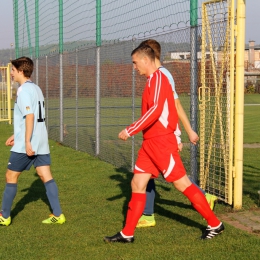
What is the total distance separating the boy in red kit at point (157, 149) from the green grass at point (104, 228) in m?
0.25

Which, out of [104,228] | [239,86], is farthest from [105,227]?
[239,86]

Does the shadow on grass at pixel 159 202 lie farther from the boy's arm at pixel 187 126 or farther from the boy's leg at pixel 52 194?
the boy's arm at pixel 187 126

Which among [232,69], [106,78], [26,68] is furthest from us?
[106,78]

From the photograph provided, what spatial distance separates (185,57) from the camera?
30.9 feet

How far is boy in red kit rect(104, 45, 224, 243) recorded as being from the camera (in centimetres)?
615

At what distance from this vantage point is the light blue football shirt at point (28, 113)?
7047 mm

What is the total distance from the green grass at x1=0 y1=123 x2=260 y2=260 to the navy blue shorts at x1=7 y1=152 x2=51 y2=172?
0.66 metres

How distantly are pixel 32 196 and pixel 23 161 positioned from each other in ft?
6.97

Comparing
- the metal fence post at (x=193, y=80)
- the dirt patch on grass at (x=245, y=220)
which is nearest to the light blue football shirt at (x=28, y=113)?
the dirt patch on grass at (x=245, y=220)

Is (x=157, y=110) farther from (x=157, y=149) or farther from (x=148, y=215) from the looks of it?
(x=148, y=215)

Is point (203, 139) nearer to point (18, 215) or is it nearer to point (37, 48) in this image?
point (18, 215)

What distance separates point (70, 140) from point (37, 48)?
5.21m

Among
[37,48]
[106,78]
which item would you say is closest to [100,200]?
[106,78]

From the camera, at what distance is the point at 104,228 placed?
7.10m
